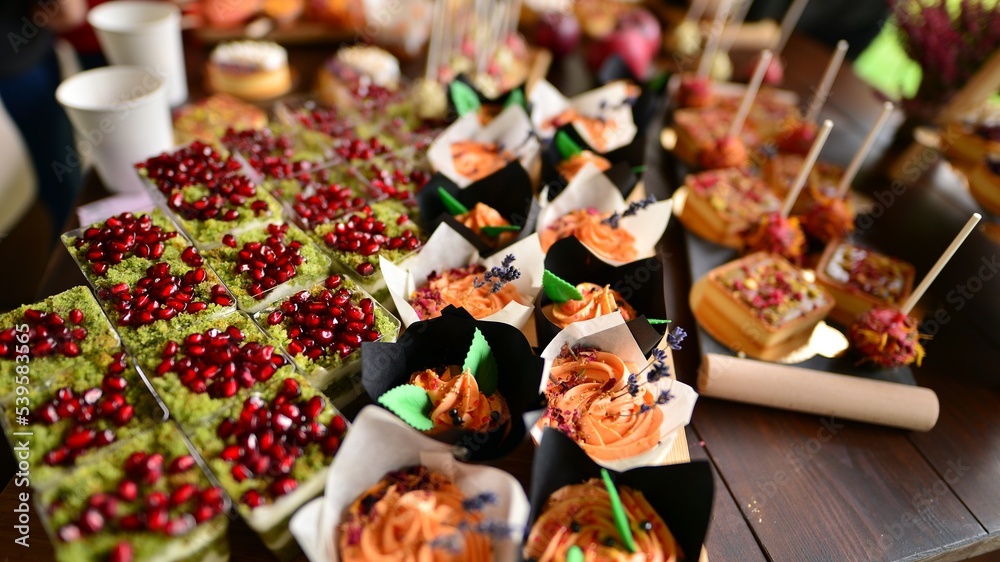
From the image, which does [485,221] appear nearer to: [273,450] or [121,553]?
[273,450]

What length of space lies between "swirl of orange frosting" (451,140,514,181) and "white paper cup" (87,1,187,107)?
154 cm

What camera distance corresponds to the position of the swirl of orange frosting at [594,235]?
Answer: 2.46 m

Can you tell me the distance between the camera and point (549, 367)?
1902 millimetres

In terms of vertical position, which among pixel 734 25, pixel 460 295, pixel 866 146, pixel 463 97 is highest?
pixel 866 146

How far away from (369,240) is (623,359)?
1083 mm

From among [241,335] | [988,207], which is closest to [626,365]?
[241,335]

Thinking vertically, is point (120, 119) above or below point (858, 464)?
above

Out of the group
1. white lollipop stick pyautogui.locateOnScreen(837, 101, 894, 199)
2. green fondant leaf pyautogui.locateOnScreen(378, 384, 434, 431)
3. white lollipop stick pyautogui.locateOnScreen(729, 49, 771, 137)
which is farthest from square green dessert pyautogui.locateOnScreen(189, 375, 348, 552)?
white lollipop stick pyautogui.locateOnScreen(729, 49, 771, 137)

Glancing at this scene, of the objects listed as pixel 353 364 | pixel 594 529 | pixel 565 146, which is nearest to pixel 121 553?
pixel 353 364

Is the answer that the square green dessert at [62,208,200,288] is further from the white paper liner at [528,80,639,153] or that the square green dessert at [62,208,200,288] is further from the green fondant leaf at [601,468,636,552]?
the white paper liner at [528,80,639,153]

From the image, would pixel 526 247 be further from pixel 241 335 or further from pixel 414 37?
pixel 414 37

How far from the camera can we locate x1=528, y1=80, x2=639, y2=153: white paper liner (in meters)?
3.26

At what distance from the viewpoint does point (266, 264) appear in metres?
2.10

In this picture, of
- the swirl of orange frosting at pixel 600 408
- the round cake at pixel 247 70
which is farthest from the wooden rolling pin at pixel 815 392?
the round cake at pixel 247 70
